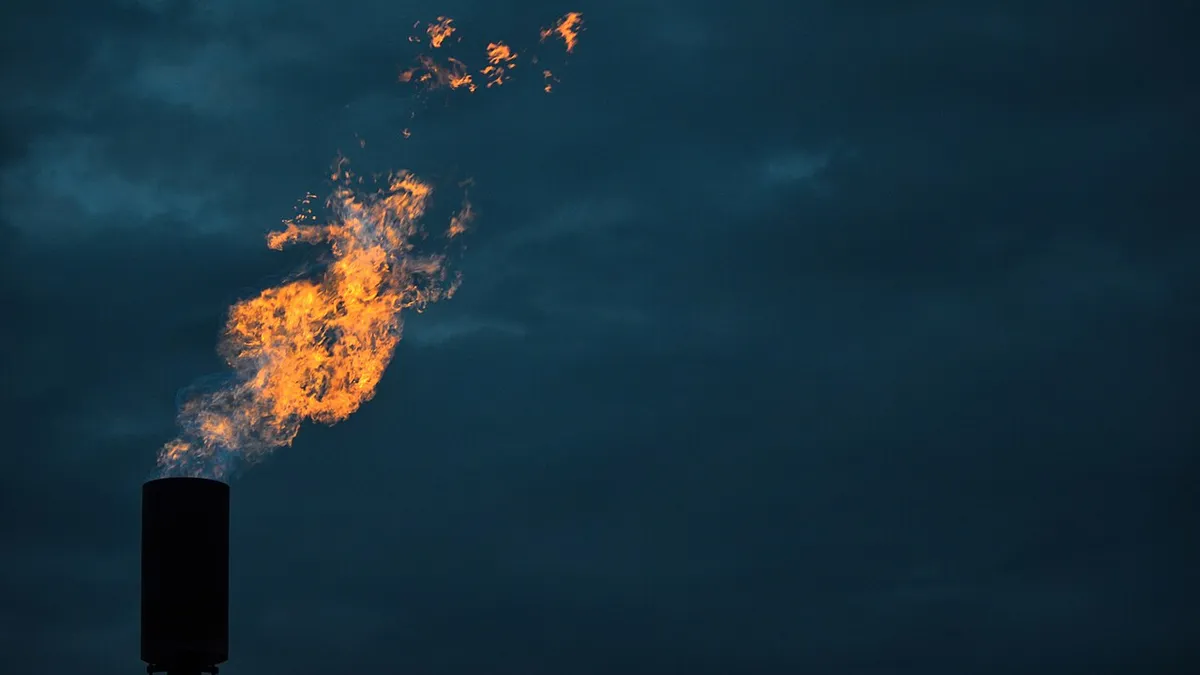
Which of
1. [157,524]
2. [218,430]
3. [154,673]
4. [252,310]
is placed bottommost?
[154,673]

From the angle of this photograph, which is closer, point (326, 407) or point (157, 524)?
point (157, 524)

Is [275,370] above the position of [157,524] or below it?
above

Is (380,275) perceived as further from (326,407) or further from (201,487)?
(201,487)

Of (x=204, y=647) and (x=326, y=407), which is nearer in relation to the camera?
(x=204, y=647)

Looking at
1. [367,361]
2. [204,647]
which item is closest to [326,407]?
[367,361]

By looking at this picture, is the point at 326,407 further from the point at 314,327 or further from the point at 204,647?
the point at 204,647

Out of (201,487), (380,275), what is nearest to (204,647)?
(201,487)
